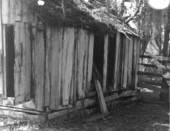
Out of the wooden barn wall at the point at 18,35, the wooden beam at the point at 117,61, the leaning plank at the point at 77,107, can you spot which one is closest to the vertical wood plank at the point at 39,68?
the wooden barn wall at the point at 18,35

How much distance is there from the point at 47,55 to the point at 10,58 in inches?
33.4

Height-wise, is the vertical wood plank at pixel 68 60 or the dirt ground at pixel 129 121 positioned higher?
the vertical wood plank at pixel 68 60

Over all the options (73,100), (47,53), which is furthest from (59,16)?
(73,100)

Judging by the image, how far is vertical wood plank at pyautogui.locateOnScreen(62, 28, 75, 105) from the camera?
20.6ft

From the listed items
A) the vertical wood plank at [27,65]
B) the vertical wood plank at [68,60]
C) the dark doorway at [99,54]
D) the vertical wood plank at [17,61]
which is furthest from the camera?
the dark doorway at [99,54]

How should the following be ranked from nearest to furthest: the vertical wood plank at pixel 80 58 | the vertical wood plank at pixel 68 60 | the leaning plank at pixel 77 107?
the leaning plank at pixel 77 107 < the vertical wood plank at pixel 68 60 < the vertical wood plank at pixel 80 58

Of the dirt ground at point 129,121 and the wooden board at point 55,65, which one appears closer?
the wooden board at point 55,65

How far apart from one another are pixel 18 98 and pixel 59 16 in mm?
2193

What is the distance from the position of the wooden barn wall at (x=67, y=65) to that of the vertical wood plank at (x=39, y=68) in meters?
0.12

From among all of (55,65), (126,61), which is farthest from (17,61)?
(126,61)

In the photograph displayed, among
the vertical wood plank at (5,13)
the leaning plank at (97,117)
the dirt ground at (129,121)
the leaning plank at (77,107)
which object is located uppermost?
the vertical wood plank at (5,13)

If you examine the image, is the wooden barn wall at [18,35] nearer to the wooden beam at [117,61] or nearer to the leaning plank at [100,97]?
the leaning plank at [100,97]

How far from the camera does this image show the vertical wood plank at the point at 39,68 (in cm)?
584

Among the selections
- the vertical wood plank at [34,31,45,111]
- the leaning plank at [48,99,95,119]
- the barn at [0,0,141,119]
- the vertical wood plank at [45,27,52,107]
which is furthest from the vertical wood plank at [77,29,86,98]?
the vertical wood plank at [34,31,45,111]
